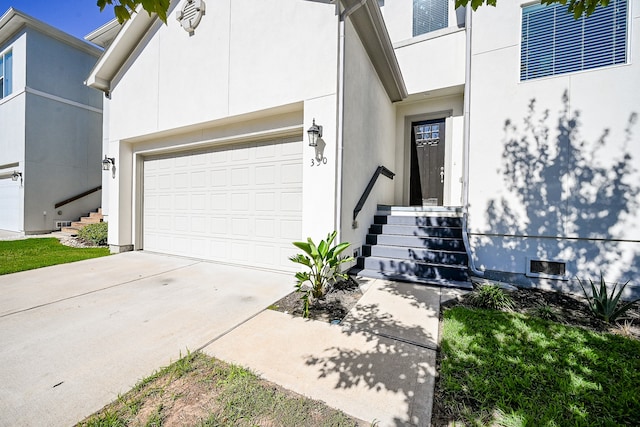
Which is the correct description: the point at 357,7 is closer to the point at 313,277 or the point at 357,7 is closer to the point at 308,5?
the point at 308,5

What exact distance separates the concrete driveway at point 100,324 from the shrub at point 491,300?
2.63 meters

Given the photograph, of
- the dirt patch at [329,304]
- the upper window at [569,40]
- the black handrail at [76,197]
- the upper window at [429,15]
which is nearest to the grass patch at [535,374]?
the dirt patch at [329,304]

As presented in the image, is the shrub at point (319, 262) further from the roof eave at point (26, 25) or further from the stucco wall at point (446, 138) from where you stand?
the roof eave at point (26, 25)

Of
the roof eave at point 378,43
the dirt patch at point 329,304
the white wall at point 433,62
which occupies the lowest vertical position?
the dirt patch at point 329,304

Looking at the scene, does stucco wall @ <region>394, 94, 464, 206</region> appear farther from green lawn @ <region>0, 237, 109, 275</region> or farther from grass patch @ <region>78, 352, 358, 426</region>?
green lawn @ <region>0, 237, 109, 275</region>

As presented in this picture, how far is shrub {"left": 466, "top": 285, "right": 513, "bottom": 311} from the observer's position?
344 cm

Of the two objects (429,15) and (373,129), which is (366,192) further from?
(429,15)

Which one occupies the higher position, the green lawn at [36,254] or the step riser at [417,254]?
the step riser at [417,254]

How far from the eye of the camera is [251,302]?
3619mm

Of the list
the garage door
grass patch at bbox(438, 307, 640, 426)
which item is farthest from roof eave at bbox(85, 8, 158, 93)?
grass patch at bbox(438, 307, 640, 426)

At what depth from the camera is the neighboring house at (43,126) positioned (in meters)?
9.49

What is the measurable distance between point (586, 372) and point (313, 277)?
9.44 feet

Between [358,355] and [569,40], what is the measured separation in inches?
222

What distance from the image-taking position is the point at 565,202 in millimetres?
4152
